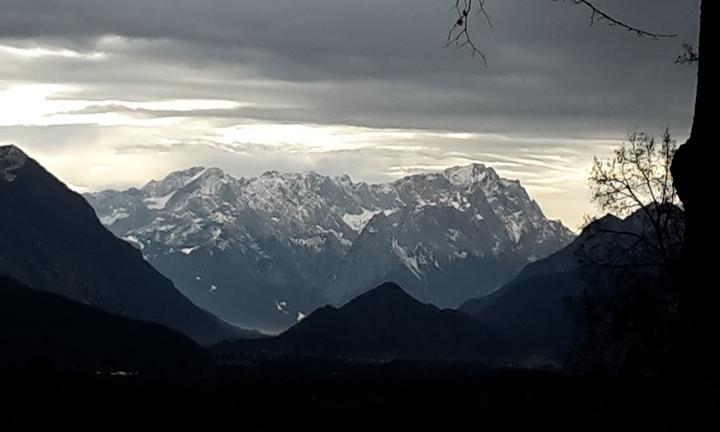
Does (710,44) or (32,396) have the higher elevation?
(710,44)

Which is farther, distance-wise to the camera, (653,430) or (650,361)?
(650,361)

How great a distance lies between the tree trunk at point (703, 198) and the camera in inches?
459

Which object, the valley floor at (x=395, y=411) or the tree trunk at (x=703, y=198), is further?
the valley floor at (x=395, y=411)

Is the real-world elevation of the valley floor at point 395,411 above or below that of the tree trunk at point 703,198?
below

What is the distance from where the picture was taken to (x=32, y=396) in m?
23.7

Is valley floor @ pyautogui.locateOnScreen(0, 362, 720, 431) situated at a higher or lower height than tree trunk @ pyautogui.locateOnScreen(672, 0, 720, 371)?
lower

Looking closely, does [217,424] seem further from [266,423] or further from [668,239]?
[668,239]

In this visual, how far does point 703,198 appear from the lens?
11.8 meters

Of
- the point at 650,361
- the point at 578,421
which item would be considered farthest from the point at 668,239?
the point at 578,421

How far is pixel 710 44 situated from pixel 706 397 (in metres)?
4.04

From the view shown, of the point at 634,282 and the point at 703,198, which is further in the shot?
the point at 634,282

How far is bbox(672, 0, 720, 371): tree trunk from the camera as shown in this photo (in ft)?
38.2

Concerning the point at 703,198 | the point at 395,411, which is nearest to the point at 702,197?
the point at 703,198

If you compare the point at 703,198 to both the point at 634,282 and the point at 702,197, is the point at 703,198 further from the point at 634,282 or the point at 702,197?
the point at 634,282
